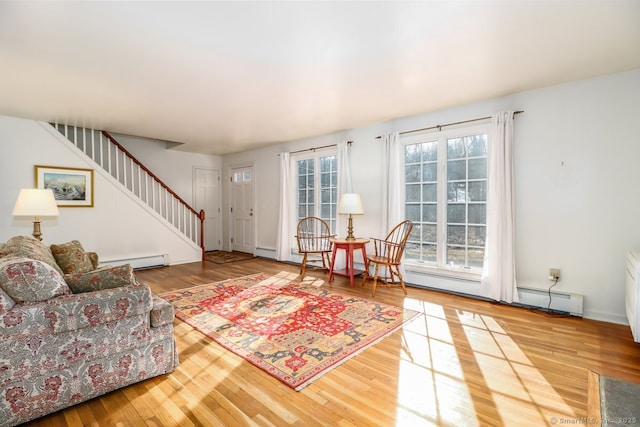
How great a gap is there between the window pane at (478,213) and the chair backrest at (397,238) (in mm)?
763

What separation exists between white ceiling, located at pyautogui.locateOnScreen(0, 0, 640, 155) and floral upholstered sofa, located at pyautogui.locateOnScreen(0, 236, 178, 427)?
1.70m

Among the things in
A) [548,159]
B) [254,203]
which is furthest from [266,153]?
[548,159]

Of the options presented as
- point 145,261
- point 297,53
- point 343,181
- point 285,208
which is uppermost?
point 297,53

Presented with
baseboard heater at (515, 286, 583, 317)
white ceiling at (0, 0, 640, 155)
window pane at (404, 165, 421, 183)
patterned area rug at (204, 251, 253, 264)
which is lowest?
patterned area rug at (204, 251, 253, 264)

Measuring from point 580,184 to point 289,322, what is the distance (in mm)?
3336

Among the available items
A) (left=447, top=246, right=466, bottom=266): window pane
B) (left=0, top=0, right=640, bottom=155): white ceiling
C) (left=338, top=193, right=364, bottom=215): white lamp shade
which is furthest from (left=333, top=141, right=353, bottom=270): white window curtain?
(left=447, top=246, right=466, bottom=266): window pane

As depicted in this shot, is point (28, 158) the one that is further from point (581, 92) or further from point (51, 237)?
point (581, 92)

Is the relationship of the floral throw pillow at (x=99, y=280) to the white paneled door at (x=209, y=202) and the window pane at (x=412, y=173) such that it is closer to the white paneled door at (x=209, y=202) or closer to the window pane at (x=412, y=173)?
the window pane at (x=412, y=173)

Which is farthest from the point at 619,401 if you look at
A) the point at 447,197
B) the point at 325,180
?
the point at 325,180

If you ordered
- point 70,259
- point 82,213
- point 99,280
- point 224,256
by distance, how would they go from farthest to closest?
1. point 224,256
2. point 82,213
3. point 70,259
4. point 99,280

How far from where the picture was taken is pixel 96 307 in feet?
5.96

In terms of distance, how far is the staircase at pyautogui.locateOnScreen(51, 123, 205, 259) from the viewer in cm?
536

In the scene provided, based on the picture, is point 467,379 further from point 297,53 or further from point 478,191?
point 297,53

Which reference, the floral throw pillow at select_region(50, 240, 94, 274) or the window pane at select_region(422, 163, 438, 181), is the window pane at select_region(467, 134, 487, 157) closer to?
the window pane at select_region(422, 163, 438, 181)
